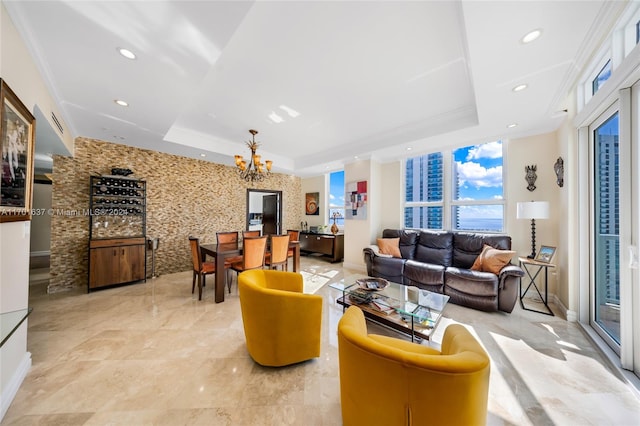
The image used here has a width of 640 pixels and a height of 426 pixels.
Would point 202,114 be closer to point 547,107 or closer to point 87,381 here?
point 87,381

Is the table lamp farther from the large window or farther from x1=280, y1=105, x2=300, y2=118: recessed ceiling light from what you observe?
x1=280, y1=105, x2=300, y2=118: recessed ceiling light

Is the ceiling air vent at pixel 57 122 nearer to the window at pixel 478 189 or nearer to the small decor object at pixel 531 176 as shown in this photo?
the window at pixel 478 189

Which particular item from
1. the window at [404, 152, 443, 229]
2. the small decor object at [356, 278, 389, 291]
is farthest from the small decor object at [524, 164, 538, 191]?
the small decor object at [356, 278, 389, 291]

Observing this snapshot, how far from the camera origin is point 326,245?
6188 millimetres

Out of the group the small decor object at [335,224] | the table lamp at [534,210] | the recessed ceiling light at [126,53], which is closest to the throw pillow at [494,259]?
the table lamp at [534,210]

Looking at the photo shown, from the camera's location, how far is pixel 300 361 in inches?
77.1

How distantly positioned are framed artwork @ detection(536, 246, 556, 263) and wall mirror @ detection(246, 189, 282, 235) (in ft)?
19.0

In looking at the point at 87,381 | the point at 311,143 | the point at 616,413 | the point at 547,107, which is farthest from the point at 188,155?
the point at 616,413

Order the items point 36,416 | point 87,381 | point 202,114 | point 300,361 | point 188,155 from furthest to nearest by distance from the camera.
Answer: point 188,155 < point 202,114 < point 300,361 < point 87,381 < point 36,416

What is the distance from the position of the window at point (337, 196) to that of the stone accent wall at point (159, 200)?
5.16ft

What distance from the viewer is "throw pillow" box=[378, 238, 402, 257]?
4398mm

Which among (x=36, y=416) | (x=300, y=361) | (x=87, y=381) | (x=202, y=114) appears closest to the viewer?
(x=36, y=416)

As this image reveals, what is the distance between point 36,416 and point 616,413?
12.4ft

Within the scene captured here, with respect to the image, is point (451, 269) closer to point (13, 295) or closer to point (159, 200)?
point (13, 295)
